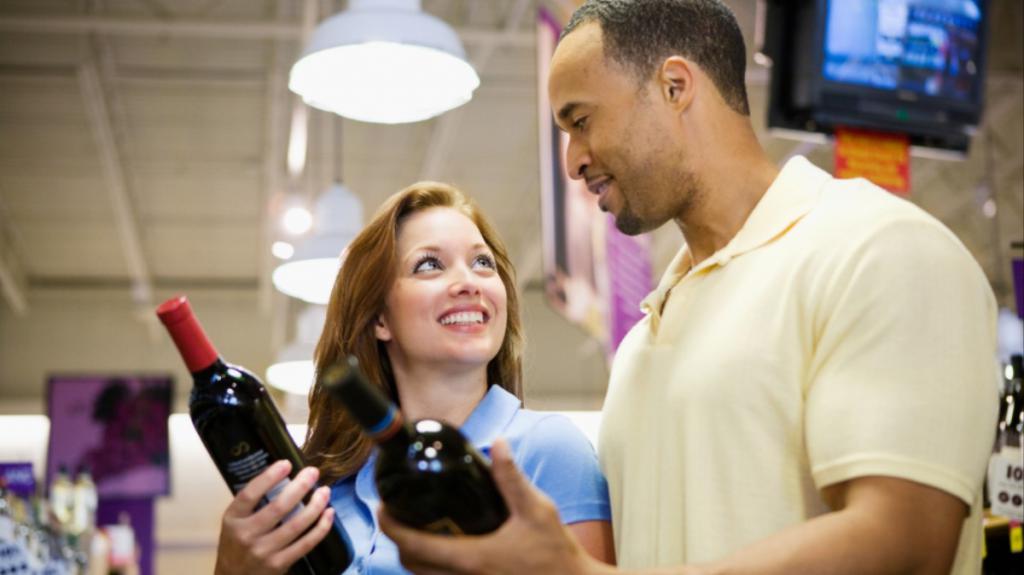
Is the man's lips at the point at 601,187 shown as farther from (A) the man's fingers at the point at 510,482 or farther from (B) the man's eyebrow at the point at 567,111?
(A) the man's fingers at the point at 510,482

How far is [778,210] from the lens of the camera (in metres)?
2.12

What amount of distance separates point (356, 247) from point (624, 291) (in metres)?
3.49

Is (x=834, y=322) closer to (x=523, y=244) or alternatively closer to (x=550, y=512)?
(x=550, y=512)

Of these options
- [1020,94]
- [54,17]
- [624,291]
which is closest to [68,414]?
[54,17]

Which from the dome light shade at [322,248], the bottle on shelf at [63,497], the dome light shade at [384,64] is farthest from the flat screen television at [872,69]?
the bottle on shelf at [63,497]

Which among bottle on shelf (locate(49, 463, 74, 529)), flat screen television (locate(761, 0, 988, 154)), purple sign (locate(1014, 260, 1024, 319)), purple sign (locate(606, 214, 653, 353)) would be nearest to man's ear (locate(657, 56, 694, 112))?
purple sign (locate(1014, 260, 1024, 319))

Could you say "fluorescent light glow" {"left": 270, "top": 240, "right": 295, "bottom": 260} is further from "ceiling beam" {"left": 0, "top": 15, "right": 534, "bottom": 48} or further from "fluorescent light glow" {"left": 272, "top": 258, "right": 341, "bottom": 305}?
"ceiling beam" {"left": 0, "top": 15, "right": 534, "bottom": 48}

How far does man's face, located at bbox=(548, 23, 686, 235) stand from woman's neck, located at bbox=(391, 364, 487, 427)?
27.8 inches

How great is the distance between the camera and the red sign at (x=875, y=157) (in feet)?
17.1

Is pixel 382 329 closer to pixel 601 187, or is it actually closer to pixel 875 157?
pixel 601 187

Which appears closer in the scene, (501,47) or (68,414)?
(68,414)

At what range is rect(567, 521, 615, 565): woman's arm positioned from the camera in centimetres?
236

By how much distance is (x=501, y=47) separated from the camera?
11.9 metres

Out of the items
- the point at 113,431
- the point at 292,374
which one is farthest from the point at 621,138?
the point at 113,431
